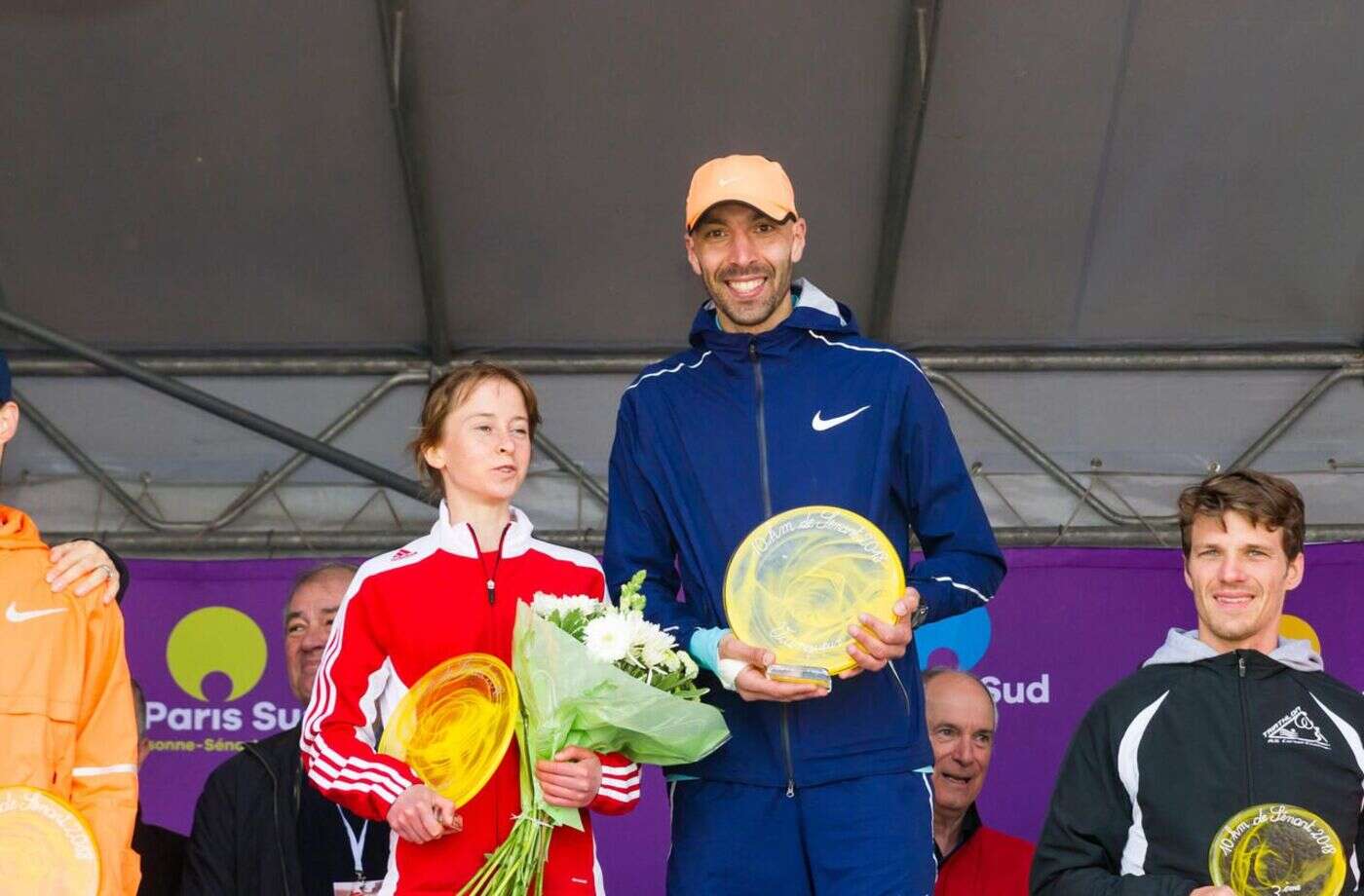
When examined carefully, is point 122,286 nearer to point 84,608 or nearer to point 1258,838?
point 84,608

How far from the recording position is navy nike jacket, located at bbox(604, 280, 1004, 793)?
3102 millimetres

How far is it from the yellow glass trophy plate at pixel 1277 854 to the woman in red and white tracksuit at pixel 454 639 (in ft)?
3.15

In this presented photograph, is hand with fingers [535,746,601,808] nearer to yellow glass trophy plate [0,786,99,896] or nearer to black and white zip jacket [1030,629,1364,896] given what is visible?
yellow glass trophy plate [0,786,99,896]

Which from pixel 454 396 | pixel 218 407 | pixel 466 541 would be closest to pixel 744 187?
pixel 454 396

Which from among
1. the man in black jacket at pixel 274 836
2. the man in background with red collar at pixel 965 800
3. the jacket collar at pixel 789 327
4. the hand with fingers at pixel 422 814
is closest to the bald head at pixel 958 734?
the man in background with red collar at pixel 965 800

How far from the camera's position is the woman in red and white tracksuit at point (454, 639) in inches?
121

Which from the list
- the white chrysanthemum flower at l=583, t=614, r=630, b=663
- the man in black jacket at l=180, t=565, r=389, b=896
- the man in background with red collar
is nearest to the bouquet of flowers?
the white chrysanthemum flower at l=583, t=614, r=630, b=663

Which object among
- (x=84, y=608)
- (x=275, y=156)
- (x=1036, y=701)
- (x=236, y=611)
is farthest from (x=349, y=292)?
(x=84, y=608)

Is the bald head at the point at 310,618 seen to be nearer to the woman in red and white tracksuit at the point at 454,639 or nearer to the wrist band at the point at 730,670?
the woman in red and white tracksuit at the point at 454,639

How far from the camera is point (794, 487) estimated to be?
126 inches

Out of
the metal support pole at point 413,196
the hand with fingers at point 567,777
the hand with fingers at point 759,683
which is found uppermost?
the metal support pole at point 413,196

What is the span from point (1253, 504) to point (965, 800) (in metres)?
1.52

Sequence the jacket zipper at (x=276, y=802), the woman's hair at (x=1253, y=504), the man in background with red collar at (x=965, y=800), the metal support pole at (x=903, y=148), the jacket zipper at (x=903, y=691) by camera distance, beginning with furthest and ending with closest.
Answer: the metal support pole at (x=903, y=148)
the man in background with red collar at (x=965, y=800)
the jacket zipper at (x=276, y=802)
the woman's hair at (x=1253, y=504)
the jacket zipper at (x=903, y=691)

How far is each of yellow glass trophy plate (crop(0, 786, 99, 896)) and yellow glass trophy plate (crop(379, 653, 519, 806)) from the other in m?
0.52
